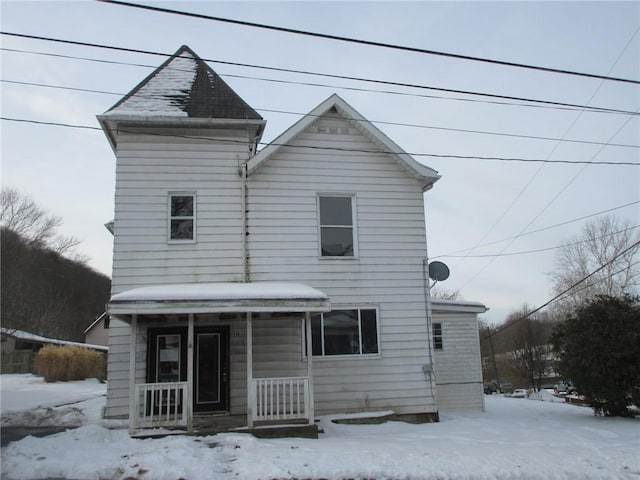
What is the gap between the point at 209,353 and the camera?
12875 millimetres

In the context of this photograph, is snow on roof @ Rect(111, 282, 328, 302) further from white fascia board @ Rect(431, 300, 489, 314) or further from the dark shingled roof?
white fascia board @ Rect(431, 300, 489, 314)

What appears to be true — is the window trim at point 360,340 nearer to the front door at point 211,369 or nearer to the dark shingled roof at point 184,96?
the front door at point 211,369

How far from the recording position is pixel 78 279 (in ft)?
256

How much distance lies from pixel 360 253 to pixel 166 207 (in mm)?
5036

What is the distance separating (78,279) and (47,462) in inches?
3015

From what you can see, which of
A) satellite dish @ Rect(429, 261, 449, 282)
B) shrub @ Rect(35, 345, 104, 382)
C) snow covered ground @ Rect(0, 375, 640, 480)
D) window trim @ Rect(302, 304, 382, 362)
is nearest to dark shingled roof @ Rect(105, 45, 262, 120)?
window trim @ Rect(302, 304, 382, 362)

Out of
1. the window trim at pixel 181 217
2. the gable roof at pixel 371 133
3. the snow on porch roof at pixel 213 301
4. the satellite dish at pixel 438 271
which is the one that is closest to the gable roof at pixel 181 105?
the gable roof at pixel 371 133

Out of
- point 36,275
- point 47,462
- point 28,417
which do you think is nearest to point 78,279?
point 36,275

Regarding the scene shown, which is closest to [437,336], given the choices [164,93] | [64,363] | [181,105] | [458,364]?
[458,364]

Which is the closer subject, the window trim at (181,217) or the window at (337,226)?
the window trim at (181,217)

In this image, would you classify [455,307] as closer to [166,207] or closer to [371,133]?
[371,133]

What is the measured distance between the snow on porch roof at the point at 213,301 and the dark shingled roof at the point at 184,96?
189 inches

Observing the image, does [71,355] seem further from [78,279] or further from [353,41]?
[78,279]

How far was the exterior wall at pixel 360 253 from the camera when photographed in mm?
13367
